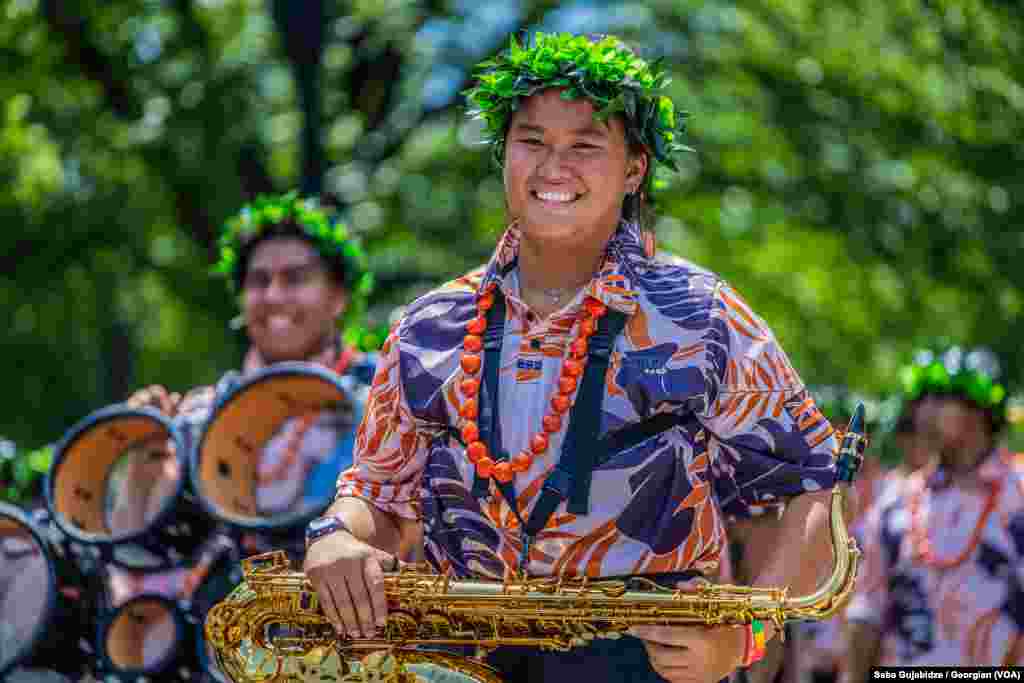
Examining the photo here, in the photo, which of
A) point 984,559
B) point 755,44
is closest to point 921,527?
point 984,559

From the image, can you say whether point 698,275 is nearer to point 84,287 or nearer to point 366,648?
point 366,648

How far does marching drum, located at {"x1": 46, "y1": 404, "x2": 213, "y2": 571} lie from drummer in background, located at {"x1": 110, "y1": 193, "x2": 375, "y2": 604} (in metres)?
0.01

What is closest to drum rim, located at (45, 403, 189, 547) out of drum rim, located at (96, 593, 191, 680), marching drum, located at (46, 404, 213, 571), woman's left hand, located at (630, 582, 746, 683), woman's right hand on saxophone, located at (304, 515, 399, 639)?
marching drum, located at (46, 404, 213, 571)

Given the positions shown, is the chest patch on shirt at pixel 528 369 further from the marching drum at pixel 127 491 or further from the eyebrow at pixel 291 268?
the eyebrow at pixel 291 268

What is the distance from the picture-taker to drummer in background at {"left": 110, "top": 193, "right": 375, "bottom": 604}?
506 centimetres

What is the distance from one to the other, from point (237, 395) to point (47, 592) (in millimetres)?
908

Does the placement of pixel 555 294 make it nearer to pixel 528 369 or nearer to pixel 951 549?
pixel 528 369

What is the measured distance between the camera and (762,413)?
2768 millimetres

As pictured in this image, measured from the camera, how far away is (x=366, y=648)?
2.82m

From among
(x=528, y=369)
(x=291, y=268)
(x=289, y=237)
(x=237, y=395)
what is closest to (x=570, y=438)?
(x=528, y=369)

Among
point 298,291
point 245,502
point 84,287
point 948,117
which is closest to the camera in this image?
point 245,502

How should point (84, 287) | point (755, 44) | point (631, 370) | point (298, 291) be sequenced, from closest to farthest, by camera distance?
point (631, 370), point (298, 291), point (755, 44), point (84, 287)

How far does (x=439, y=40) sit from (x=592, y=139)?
10.00 metres

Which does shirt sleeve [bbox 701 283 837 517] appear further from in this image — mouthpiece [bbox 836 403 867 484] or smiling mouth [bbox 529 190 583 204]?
smiling mouth [bbox 529 190 583 204]
